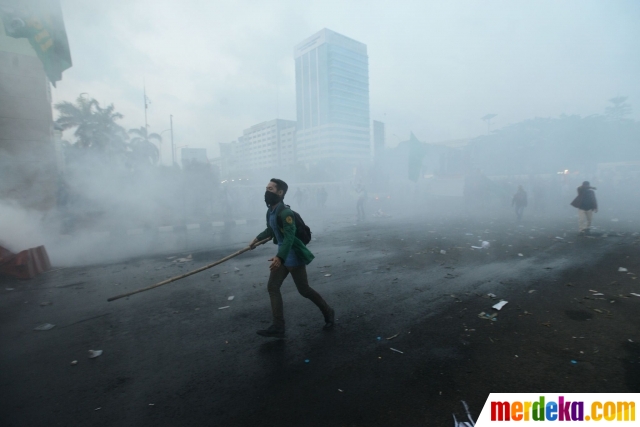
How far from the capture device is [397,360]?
2.80 metres

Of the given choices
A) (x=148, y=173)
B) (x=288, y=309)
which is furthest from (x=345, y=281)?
(x=148, y=173)

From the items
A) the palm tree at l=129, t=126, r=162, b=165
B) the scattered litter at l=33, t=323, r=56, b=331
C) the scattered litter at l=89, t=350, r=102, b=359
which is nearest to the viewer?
the scattered litter at l=89, t=350, r=102, b=359

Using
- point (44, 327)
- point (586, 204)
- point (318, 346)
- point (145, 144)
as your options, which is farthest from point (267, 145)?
point (318, 346)

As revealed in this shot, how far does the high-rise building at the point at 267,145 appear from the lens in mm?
106062

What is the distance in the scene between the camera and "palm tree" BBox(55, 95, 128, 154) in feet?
79.1

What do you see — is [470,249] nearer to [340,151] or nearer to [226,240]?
[226,240]

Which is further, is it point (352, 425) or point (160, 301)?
point (160, 301)

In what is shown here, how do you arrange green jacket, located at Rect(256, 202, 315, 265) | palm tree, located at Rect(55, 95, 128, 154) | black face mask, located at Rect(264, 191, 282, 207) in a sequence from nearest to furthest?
green jacket, located at Rect(256, 202, 315, 265) < black face mask, located at Rect(264, 191, 282, 207) < palm tree, located at Rect(55, 95, 128, 154)

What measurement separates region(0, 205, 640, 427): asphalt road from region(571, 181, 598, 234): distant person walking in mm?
3967

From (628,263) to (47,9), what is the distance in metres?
17.3

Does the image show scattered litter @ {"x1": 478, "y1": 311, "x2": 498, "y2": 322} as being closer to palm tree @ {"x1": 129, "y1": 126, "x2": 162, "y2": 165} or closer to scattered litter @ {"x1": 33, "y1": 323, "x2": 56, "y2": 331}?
scattered litter @ {"x1": 33, "y1": 323, "x2": 56, "y2": 331}

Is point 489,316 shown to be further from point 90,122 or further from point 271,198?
point 90,122

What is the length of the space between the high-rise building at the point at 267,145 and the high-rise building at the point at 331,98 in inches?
138

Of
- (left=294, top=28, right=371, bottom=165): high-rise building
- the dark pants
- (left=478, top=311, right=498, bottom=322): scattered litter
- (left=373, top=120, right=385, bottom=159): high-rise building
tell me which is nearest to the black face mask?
the dark pants
